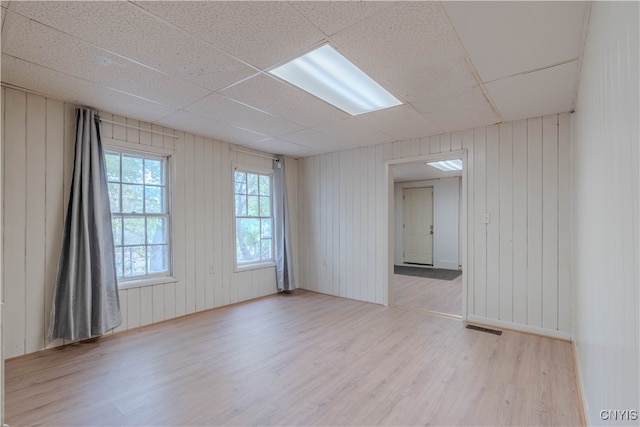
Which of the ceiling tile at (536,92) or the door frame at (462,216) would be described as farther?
the door frame at (462,216)

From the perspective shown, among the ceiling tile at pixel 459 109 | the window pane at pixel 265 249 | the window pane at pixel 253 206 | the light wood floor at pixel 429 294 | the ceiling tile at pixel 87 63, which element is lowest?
the light wood floor at pixel 429 294

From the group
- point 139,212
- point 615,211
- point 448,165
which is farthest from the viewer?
point 448,165

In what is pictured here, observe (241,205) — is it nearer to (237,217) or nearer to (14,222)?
(237,217)

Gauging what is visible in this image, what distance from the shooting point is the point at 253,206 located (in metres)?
4.96

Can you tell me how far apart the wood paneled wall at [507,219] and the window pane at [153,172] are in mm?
2857

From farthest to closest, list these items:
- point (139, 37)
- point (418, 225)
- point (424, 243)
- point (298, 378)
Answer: point (418, 225), point (424, 243), point (298, 378), point (139, 37)

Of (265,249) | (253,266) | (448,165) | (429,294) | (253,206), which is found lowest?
(429,294)

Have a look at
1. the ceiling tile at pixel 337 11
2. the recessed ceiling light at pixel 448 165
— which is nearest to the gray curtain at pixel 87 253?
the ceiling tile at pixel 337 11

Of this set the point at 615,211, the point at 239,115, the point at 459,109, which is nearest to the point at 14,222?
the point at 239,115

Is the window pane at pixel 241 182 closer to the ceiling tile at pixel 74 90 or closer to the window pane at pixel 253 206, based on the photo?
the window pane at pixel 253 206

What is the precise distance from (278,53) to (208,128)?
2.02 meters

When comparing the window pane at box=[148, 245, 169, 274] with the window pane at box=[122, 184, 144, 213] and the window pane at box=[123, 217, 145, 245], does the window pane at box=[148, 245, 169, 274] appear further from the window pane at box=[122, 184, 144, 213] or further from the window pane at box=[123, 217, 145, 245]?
the window pane at box=[122, 184, 144, 213]

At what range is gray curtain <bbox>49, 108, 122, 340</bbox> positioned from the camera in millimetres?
2889

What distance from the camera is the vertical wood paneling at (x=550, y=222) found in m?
3.22
